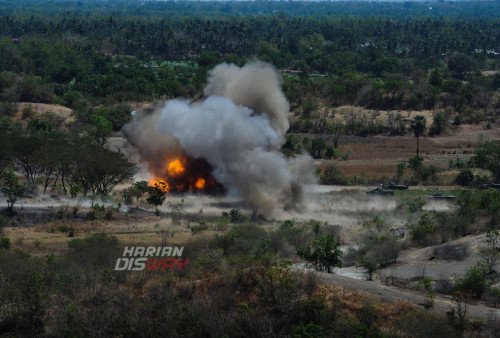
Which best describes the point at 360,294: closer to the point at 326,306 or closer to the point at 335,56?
the point at 326,306

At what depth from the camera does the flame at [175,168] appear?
4945 centimetres

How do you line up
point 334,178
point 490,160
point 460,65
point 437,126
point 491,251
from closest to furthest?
point 491,251 → point 334,178 → point 490,160 → point 437,126 → point 460,65

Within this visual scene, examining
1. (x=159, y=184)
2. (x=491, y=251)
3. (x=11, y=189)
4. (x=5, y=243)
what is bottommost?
(x=159, y=184)

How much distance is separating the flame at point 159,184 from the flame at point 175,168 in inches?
35.6

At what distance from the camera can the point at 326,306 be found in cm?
2645

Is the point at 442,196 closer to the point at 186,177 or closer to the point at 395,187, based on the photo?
the point at 395,187

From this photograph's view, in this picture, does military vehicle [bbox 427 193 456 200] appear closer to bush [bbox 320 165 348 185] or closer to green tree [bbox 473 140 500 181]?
bush [bbox 320 165 348 185]

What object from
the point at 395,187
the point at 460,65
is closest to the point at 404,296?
the point at 395,187

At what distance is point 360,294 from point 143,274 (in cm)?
975

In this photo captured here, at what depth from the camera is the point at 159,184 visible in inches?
1951

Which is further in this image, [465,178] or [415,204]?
[465,178]

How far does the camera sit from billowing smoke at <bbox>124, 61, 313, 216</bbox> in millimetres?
46000

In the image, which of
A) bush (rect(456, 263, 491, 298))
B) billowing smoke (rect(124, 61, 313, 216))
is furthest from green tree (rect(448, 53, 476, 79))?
bush (rect(456, 263, 491, 298))

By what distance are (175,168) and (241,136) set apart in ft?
22.2
